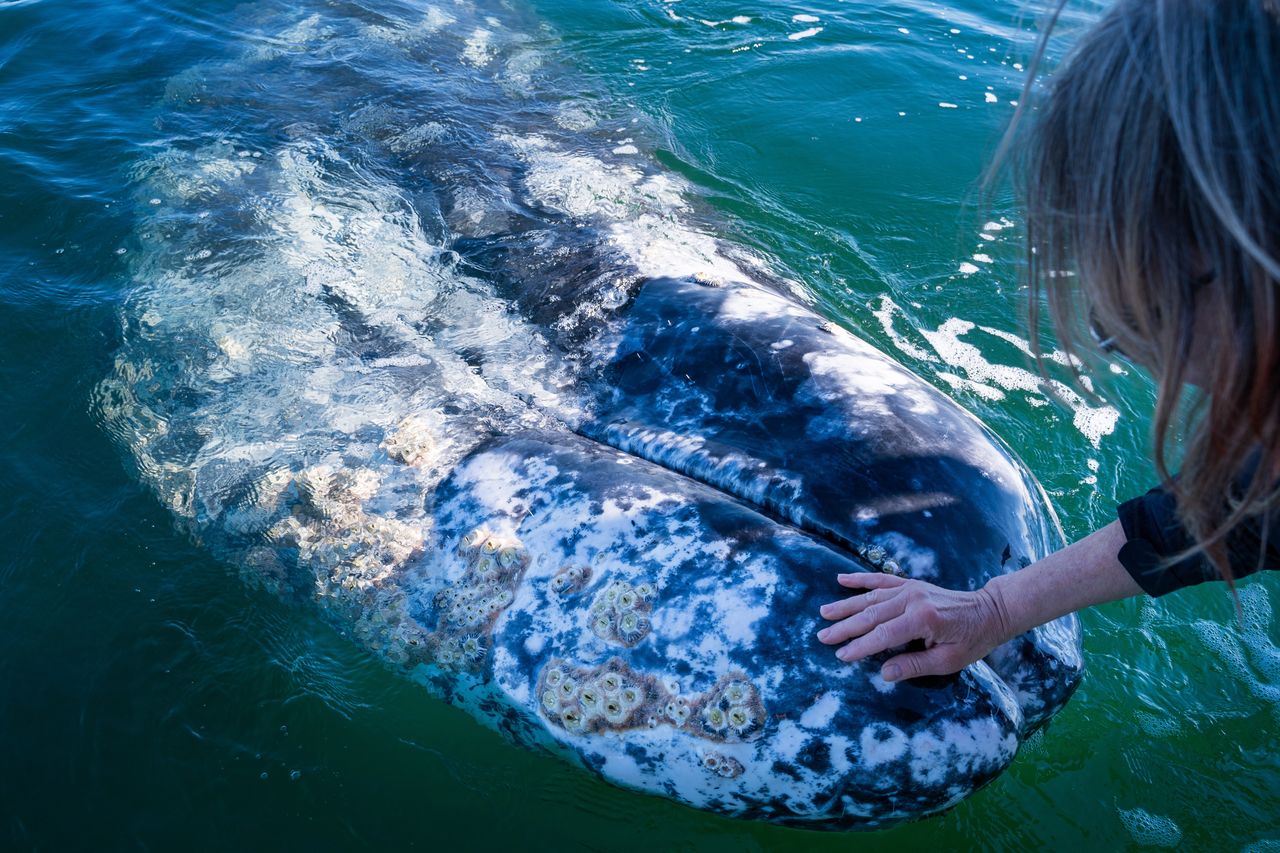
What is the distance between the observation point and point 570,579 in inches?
147

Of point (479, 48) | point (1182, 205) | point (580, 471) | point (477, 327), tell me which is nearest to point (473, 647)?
point (580, 471)

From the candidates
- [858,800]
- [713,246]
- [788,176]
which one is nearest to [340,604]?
[858,800]

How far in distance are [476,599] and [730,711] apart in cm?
121

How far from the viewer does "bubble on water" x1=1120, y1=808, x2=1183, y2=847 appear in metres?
3.99

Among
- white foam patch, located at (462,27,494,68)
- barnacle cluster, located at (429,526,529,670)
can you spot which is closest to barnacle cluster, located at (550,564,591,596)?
barnacle cluster, located at (429,526,529,670)

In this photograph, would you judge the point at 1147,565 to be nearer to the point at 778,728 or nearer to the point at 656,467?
the point at 778,728

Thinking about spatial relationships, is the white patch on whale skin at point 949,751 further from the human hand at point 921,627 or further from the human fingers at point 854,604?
the human fingers at point 854,604

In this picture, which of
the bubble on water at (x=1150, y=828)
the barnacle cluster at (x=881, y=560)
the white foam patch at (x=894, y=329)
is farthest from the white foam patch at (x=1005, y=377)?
the barnacle cluster at (x=881, y=560)

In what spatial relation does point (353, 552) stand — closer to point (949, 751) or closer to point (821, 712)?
point (821, 712)

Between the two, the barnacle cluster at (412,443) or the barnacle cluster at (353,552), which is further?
the barnacle cluster at (412,443)

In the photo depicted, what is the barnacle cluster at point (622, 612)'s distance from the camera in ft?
11.5

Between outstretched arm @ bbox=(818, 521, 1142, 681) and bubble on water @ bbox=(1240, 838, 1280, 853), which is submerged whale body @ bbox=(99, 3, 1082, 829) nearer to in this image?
outstretched arm @ bbox=(818, 521, 1142, 681)

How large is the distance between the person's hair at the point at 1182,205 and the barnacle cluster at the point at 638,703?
1.68 metres

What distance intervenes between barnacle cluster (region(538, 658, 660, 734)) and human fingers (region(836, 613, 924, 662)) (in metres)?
0.74
